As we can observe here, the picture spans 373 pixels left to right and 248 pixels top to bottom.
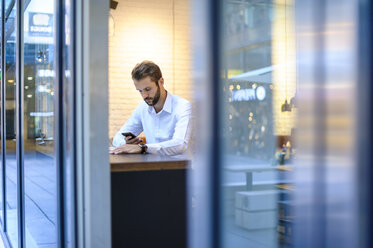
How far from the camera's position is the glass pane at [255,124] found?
0.82m

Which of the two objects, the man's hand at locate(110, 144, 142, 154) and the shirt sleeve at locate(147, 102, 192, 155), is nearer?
the man's hand at locate(110, 144, 142, 154)

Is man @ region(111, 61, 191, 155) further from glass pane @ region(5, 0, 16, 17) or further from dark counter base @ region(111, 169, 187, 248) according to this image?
glass pane @ region(5, 0, 16, 17)

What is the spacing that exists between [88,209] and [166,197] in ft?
2.06

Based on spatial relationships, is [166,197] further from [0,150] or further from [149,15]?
[149,15]

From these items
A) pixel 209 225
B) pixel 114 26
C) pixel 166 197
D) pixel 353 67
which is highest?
pixel 114 26

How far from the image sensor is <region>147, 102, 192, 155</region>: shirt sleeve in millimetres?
3062

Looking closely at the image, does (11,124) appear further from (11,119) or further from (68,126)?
(68,126)

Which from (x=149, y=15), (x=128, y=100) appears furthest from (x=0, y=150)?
(x=149, y=15)

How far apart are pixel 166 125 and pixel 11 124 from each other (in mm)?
1696

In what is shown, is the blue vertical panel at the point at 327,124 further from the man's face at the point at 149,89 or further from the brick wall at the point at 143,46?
the brick wall at the point at 143,46

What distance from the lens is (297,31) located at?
69cm

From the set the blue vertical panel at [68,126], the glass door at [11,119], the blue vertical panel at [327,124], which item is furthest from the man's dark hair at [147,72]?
the blue vertical panel at [327,124]

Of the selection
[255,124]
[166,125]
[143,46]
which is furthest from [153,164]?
[143,46]

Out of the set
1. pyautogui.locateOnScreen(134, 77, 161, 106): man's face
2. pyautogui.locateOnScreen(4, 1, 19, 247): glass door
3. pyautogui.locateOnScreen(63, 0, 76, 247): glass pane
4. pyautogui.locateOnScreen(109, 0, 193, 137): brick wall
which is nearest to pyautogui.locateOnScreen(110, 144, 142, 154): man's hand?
pyautogui.locateOnScreen(134, 77, 161, 106): man's face
